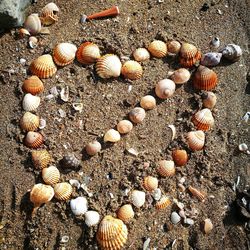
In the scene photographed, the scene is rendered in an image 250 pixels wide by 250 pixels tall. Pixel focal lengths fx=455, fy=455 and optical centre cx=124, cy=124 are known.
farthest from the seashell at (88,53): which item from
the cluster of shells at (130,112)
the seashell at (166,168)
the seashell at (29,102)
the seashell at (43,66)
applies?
the seashell at (166,168)

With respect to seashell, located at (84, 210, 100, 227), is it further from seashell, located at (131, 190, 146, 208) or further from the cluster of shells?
seashell, located at (131, 190, 146, 208)

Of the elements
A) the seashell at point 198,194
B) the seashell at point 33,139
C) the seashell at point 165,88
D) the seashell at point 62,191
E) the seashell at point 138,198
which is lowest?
the seashell at point 198,194

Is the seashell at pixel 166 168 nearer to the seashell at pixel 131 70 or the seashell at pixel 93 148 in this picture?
the seashell at pixel 93 148

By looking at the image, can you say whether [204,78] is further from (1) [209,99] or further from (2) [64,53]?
(2) [64,53]

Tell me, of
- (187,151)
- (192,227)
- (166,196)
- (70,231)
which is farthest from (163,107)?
(70,231)

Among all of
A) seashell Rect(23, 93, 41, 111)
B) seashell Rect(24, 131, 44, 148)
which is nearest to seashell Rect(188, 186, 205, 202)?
seashell Rect(24, 131, 44, 148)

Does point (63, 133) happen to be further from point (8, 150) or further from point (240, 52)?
point (240, 52)
